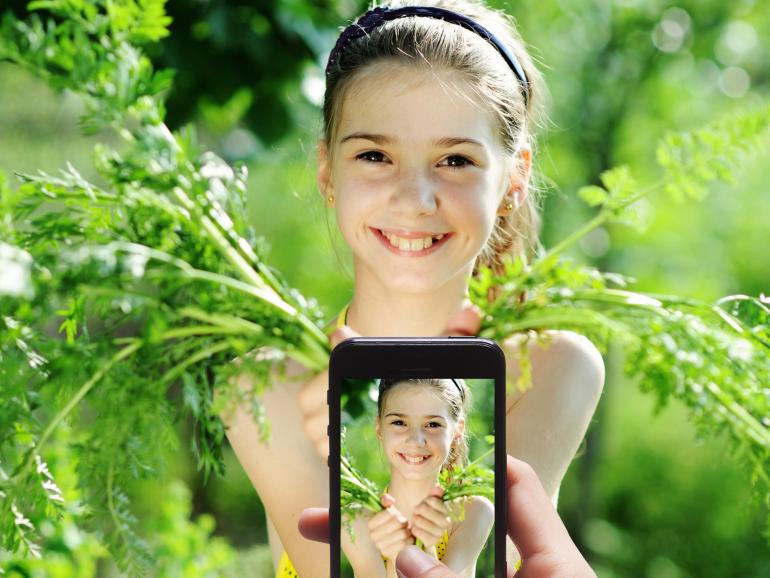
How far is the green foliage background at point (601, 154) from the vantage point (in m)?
2.21

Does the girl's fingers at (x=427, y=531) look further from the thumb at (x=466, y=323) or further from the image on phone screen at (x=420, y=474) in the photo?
the thumb at (x=466, y=323)

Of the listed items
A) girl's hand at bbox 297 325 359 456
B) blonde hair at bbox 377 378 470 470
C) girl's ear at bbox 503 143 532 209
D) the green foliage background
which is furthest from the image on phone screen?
the green foliage background

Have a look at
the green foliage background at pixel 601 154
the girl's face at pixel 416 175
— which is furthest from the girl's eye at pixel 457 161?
the green foliage background at pixel 601 154

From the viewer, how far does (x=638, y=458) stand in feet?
17.7

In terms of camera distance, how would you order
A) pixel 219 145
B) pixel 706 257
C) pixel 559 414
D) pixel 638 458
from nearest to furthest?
1. pixel 559 414
2. pixel 219 145
3. pixel 706 257
4. pixel 638 458

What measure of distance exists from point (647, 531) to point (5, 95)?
3.61 m

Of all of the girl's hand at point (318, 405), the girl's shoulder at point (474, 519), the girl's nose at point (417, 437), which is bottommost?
the girl's shoulder at point (474, 519)

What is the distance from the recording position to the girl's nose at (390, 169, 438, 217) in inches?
39.2

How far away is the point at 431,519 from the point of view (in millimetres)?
841

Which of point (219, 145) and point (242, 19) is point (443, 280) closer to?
point (242, 19)

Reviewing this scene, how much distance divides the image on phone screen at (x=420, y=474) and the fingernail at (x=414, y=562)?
15 millimetres

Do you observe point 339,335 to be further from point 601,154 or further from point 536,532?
point 601,154

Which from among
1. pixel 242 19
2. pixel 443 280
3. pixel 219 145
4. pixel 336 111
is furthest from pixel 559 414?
pixel 219 145

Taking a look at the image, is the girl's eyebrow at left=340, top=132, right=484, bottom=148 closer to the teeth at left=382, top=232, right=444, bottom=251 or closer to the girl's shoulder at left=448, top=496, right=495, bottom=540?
the teeth at left=382, top=232, right=444, bottom=251
